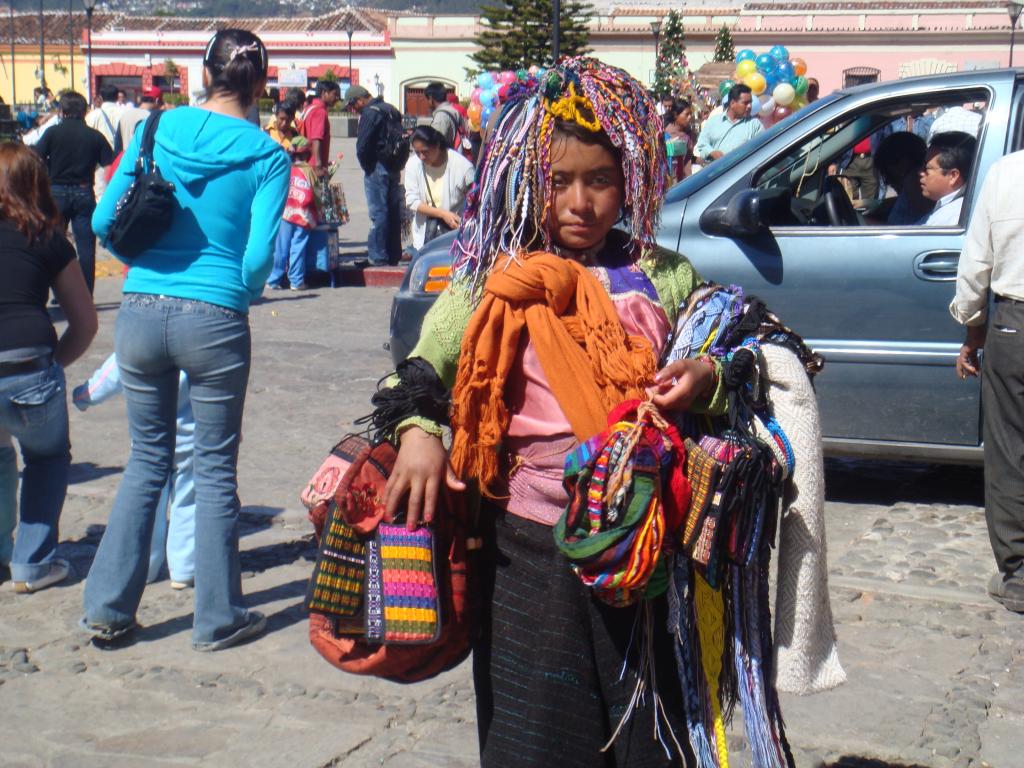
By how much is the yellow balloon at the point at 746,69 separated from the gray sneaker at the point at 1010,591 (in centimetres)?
1201

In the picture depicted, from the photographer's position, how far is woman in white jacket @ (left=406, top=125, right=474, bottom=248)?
10664 millimetres

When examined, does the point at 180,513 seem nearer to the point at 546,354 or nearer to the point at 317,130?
the point at 546,354

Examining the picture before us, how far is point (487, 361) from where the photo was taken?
2.45 m

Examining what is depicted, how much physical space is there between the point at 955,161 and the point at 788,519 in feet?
12.9

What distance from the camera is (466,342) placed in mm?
2471

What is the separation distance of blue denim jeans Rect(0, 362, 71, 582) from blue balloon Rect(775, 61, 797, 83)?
12553 millimetres

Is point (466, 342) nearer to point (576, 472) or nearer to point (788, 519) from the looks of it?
point (576, 472)

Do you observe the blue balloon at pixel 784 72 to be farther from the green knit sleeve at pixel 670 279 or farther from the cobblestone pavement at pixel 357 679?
the green knit sleeve at pixel 670 279

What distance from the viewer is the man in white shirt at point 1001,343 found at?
453 centimetres

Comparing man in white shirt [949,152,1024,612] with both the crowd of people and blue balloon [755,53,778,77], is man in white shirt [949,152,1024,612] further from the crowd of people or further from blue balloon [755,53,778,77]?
blue balloon [755,53,778,77]

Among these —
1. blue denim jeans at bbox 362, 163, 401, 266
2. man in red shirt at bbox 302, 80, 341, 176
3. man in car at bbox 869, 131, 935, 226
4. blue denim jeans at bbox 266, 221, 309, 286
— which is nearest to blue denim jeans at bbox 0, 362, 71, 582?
man in car at bbox 869, 131, 935, 226

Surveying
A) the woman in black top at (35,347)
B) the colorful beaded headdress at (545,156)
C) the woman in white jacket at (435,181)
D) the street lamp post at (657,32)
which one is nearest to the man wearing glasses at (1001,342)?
the colorful beaded headdress at (545,156)

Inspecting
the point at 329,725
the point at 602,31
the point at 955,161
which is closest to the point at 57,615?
the point at 329,725

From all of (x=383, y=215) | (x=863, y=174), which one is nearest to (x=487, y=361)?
(x=863, y=174)
